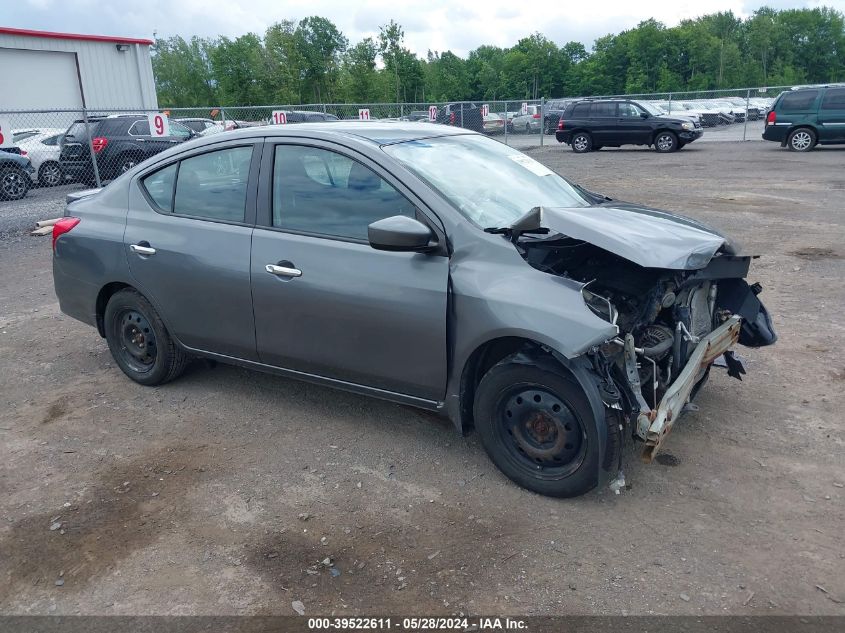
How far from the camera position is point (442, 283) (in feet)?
11.8

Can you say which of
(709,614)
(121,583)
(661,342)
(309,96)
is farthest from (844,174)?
(309,96)

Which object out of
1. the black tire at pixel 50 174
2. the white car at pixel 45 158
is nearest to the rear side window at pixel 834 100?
the white car at pixel 45 158

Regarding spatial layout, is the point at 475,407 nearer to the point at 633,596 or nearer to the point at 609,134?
the point at 633,596

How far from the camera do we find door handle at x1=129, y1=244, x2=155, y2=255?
4625 mm

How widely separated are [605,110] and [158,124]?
14.5 metres

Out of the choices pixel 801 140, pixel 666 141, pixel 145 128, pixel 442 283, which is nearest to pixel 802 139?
pixel 801 140

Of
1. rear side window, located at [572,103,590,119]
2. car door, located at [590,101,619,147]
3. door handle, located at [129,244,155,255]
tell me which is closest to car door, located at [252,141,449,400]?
door handle, located at [129,244,155,255]

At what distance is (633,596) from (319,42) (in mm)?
50488

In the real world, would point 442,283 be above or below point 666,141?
above

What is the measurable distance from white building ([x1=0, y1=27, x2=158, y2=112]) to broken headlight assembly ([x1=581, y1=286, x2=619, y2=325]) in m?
26.6

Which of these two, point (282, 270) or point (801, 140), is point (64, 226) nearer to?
point (282, 270)

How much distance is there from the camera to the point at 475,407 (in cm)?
366

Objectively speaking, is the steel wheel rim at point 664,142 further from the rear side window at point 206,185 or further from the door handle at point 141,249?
the door handle at point 141,249

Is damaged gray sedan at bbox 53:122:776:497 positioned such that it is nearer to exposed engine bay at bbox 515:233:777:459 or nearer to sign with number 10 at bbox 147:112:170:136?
exposed engine bay at bbox 515:233:777:459
